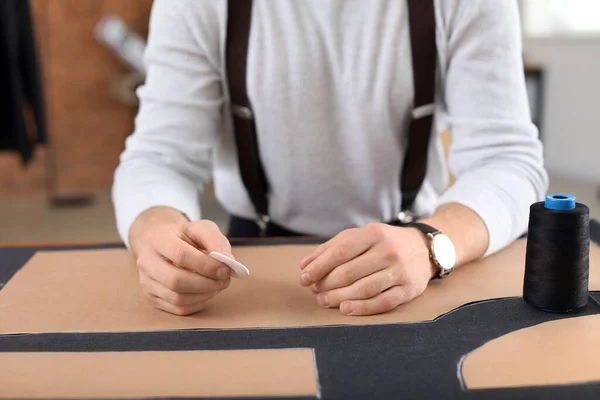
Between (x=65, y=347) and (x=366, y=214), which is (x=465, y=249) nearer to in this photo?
(x=366, y=214)

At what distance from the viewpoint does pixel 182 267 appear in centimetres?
76

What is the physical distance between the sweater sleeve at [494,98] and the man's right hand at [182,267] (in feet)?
1.19

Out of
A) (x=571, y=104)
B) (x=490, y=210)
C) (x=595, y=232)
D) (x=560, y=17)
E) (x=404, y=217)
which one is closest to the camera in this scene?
(x=490, y=210)

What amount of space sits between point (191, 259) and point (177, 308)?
0.06 meters

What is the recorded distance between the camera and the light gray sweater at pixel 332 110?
3.26ft

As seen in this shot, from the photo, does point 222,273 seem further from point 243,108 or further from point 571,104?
point 571,104

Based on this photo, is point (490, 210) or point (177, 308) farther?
point (490, 210)

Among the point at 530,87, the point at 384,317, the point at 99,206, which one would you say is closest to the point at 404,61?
the point at 384,317

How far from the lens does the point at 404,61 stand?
3.51ft

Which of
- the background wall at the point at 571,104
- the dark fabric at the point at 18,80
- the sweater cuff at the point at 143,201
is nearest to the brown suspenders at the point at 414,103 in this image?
the sweater cuff at the point at 143,201

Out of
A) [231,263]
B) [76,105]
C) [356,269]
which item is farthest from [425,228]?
[76,105]

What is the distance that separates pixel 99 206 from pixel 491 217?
10.2 feet

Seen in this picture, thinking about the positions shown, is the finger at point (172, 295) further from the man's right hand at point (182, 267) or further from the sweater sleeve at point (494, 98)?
the sweater sleeve at point (494, 98)

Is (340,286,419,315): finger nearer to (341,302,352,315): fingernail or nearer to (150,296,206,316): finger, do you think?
(341,302,352,315): fingernail
